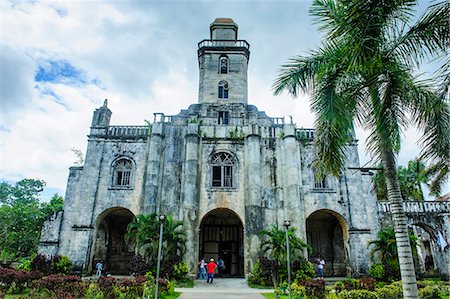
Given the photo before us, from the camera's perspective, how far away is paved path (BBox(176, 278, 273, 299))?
12.6 meters

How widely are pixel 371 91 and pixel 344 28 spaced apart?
2.53 meters

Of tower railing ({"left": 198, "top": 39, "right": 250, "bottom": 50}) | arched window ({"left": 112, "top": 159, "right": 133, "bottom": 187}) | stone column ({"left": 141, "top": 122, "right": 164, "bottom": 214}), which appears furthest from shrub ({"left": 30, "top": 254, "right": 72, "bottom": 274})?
tower railing ({"left": 198, "top": 39, "right": 250, "bottom": 50})

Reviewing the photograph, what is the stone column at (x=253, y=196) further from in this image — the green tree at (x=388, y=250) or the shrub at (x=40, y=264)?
the shrub at (x=40, y=264)

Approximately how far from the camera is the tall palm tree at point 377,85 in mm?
6609

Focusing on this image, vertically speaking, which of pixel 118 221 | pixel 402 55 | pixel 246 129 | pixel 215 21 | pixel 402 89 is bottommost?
pixel 118 221

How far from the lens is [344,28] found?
6.45m

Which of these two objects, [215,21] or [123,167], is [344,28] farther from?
[215,21]

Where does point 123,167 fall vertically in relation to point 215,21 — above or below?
below

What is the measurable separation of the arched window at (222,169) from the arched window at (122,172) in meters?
5.69

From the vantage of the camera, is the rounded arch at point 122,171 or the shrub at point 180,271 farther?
the rounded arch at point 122,171

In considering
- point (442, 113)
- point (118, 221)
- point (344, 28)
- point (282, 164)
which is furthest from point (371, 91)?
point (118, 221)

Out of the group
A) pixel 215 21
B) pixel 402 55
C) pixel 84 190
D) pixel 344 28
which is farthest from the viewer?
pixel 215 21

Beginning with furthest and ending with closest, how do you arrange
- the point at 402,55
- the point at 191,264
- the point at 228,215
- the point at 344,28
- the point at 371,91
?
the point at 228,215
the point at 191,264
the point at 371,91
the point at 402,55
the point at 344,28

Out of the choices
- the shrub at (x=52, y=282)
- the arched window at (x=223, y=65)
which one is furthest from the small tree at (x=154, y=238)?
the arched window at (x=223, y=65)
